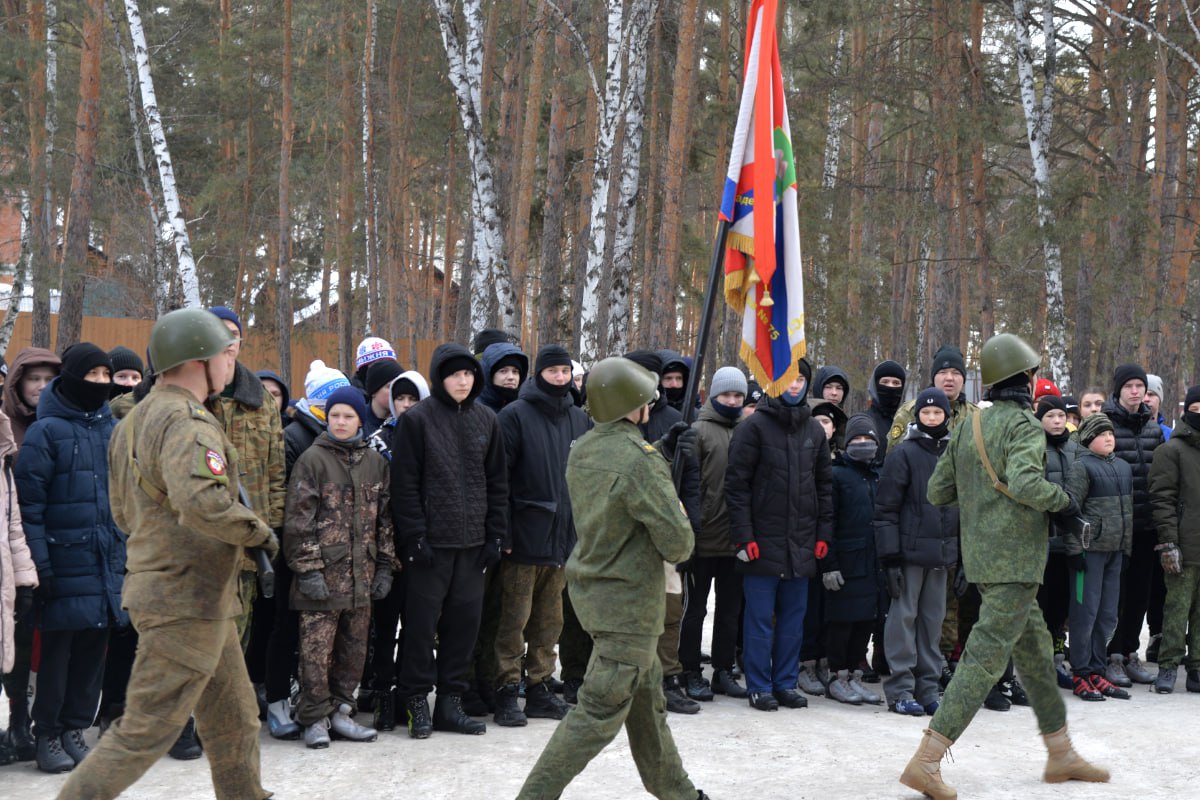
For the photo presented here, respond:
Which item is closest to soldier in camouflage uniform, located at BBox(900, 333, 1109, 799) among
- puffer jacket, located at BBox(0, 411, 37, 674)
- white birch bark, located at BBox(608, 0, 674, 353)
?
puffer jacket, located at BBox(0, 411, 37, 674)

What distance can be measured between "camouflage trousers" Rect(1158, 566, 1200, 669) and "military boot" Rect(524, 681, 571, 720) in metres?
4.27

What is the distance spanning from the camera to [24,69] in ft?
61.2

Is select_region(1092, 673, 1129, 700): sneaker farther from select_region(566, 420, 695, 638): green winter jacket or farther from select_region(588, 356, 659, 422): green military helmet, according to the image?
select_region(588, 356, 659, 422): green military helmet

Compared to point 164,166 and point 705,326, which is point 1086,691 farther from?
point 164,166

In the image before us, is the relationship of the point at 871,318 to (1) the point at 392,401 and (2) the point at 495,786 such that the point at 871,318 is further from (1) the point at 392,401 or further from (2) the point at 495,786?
(2) the point at 495,786

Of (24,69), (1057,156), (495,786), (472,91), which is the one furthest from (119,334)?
(495,786)

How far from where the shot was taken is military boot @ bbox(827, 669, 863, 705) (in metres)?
7.72

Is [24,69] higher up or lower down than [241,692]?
higher up

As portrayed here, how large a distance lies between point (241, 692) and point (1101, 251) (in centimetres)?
1540

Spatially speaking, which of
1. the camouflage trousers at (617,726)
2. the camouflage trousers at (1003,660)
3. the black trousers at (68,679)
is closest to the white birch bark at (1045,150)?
the camouflage trousers at (1003,660)

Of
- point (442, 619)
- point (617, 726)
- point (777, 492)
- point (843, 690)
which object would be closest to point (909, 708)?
point (843, 690)

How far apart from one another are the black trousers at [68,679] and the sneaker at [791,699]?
3936 millimetres

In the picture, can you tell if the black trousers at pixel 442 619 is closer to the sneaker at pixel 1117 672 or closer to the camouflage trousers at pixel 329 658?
the camouflage trousers at pixel 329 658

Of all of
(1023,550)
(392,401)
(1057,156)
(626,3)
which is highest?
(626,3)
